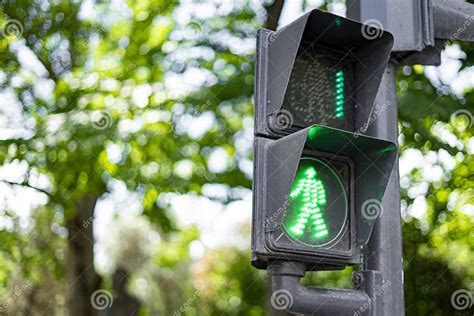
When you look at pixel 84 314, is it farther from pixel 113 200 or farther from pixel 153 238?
pixel 153 238

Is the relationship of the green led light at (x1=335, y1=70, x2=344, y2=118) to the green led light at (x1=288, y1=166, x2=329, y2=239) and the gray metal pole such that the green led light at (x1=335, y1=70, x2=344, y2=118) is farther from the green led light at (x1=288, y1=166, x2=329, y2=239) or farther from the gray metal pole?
the green led light at (x1=288, y1=166, x2=329, y2=239)

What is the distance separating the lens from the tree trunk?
1227 cm

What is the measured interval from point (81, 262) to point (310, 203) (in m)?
10.6

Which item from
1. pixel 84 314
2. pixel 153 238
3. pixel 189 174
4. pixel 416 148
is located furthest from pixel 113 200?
pixel 153 238

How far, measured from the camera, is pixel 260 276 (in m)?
21.6

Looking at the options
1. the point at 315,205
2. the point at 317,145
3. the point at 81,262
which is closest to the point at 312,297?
the point at 315,205

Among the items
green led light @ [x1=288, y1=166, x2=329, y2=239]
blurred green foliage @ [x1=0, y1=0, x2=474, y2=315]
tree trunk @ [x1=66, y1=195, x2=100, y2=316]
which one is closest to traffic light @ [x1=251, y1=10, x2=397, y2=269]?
green led light @ [x1=288, y1=166, x2=329, y2=239]

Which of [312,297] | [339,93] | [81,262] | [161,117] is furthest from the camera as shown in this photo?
[81,262]

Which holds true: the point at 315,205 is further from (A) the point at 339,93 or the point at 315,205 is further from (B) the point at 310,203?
(A) the point at 339,93

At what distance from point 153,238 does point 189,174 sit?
19242 mm

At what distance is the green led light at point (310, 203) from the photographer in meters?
2.66

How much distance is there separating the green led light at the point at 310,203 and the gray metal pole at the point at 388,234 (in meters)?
0.20

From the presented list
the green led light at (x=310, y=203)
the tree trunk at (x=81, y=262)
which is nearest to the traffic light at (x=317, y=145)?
the green led light at (x=310, y=203)

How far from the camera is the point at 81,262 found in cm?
1270
